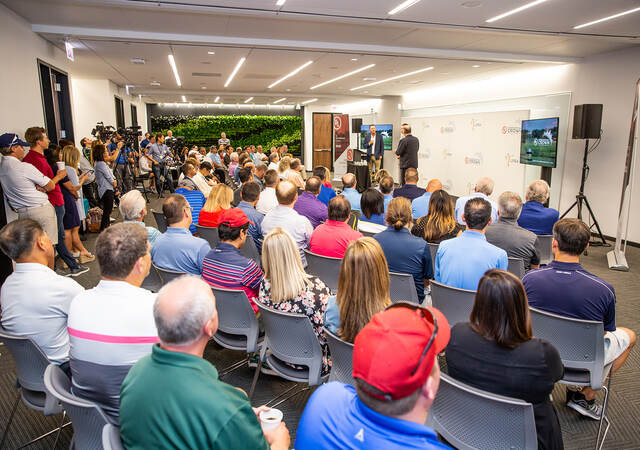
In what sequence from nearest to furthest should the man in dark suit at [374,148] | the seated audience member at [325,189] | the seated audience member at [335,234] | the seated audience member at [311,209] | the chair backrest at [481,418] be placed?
1. the chair backrest at [481,418]
2. the seated audience member at [335,234]
3. the seated audience member at [311,209]
4. the seated audience member at [325,189]
5. the man in dark suit at [374,148]

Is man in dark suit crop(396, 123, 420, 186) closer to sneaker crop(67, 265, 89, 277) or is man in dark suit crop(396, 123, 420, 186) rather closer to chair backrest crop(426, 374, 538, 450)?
sneaker crop(67, 265, 89, 277)

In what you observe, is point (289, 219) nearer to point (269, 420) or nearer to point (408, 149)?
point (269, 420)

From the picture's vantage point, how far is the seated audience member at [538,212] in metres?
4.57

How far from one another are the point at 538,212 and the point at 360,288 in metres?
3.46

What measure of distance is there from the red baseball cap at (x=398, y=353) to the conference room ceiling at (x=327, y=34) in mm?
4824

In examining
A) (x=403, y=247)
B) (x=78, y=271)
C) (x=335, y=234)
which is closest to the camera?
(x=403, y=247)

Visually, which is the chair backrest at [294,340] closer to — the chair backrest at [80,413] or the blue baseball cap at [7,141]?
the chair backrest at [80,413]

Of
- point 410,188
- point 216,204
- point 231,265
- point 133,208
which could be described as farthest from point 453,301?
point 410,188

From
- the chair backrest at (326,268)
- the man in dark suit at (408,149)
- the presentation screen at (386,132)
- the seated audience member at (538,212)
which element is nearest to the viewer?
the chair backrest at (326,268)

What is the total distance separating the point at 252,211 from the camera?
464cm

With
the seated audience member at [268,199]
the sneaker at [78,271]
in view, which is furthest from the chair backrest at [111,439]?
the sneaker at [78,271]

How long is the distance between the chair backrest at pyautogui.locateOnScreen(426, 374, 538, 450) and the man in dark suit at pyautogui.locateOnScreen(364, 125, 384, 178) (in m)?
12.3

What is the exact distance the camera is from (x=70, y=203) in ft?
19.5

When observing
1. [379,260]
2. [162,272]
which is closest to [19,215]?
[162,272]
